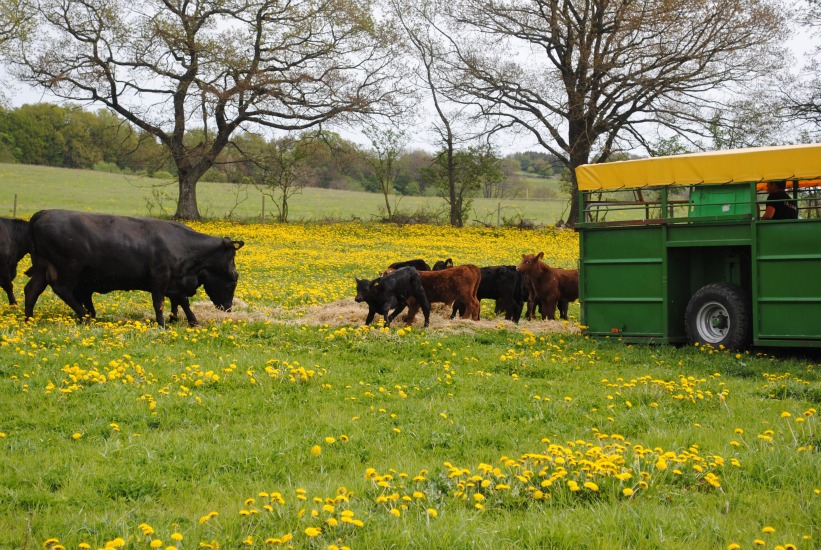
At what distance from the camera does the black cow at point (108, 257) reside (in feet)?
45.2

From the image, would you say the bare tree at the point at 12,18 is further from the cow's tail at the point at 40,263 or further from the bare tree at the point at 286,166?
the cow's tail at the point at 40,263

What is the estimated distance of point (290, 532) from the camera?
4.98 meters

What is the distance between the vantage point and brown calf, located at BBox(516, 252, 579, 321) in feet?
53.1

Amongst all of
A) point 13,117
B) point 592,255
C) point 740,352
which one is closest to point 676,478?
point 740,352

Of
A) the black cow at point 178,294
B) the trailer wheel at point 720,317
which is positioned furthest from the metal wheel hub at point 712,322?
the black cow at point 178,294

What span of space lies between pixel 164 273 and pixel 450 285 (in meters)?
4.93

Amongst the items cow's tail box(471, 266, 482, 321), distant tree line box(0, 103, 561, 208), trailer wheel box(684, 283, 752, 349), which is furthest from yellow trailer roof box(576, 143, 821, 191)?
distant tree line box(0, 103, 561, 208)

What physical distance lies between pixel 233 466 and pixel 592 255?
8.92 metres

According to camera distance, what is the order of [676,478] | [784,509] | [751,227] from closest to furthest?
[784,509], [676,478], [751,227]

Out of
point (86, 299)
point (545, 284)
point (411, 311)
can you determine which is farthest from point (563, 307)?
point (86, 299)

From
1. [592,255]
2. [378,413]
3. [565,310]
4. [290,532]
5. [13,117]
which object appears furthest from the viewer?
[13,117]

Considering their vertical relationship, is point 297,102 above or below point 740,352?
above

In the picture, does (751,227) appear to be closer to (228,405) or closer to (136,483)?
(228,405)

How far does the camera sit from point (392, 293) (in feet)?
47.3
